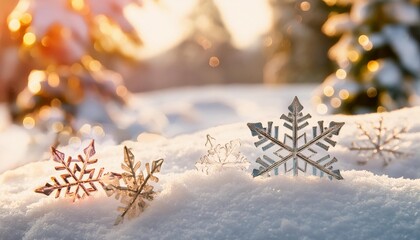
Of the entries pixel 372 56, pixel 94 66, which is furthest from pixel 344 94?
pixel 94 66

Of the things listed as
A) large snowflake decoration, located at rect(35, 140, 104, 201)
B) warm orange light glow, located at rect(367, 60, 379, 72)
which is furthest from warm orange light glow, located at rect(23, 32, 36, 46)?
warm orange light glow, located at rect(367, 60, 379, 72)

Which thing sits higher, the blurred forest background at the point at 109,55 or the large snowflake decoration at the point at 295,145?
the blurred forest background at the point at 109,55

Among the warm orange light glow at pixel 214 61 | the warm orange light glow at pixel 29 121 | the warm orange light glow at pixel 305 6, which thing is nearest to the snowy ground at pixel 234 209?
the warm orange light glow at pixel 29 121

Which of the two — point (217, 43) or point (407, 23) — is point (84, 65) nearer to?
point (407, 23)

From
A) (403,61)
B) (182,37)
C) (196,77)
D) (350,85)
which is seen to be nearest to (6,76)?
(350,85)

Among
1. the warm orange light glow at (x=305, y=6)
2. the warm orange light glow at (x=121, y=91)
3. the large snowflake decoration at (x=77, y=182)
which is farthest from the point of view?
the warm orange light glow at (x=305, y=6)

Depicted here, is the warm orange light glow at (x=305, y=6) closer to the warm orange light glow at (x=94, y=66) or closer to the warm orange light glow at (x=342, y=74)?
the warm orange light glow at (x=342, y=74)

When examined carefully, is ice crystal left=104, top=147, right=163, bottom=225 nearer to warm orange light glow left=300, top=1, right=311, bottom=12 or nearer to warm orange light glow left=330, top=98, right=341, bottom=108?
warm orange light glow left=330, top=98, right=341, bottom=108
